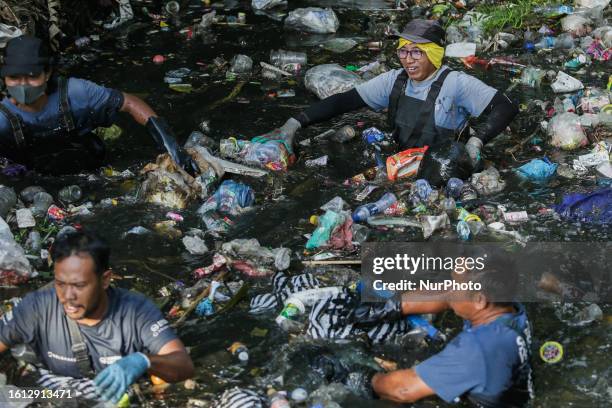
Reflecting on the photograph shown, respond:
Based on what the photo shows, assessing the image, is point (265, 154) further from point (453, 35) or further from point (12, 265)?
point (453, 35)

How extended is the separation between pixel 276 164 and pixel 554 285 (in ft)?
7.98

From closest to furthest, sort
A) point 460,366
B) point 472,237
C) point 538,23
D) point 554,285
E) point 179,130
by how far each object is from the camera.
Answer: point 460,366 < point 554,285 < point 472,237 < point 179,130 < point 538,23

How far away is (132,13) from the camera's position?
9.86 metres

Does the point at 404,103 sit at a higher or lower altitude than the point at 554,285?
higher

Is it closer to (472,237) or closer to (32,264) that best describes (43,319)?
(32,264)

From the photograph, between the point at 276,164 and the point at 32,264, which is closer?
the point at 32,264

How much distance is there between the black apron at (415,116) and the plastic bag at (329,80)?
3.99ft

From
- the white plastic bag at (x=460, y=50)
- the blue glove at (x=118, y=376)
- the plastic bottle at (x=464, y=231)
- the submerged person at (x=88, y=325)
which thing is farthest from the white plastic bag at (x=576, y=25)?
the blue glove at (x=118, y=376)

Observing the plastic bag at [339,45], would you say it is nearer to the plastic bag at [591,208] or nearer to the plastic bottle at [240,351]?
the plastic bag at [591,208]

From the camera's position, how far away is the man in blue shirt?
366 centimetres

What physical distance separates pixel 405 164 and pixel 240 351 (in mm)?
2385

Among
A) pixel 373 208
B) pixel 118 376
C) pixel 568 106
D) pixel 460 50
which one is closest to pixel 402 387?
pixel 118 376

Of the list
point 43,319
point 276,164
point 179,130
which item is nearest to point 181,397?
point 43,319

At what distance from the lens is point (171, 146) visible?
241 inches
